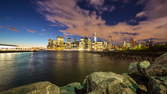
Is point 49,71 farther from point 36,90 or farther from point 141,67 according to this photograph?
point 141,67

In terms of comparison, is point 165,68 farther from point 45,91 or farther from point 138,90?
point 45,91

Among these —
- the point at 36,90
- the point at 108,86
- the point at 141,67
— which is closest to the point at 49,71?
the point at 36,90

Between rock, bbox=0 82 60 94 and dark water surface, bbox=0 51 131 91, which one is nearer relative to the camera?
rock, bbox=0 82 60 94

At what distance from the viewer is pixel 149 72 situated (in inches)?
294

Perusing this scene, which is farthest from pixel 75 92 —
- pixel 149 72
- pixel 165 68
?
pixel 165 68

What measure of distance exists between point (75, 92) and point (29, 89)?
13.0 ft

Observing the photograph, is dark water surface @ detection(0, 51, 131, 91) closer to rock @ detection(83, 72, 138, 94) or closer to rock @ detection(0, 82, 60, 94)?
rock @ detection(0, 82, 60, 94)

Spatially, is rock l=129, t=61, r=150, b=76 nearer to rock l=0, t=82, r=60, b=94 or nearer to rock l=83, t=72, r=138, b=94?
rock l=83, t=72, r=138, b=94

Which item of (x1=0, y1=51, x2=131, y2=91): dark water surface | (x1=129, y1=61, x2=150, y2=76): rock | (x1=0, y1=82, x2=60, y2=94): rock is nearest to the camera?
(x1=0, y1=82, x2=60, y2=94): rock

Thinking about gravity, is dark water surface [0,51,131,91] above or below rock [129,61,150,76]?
below

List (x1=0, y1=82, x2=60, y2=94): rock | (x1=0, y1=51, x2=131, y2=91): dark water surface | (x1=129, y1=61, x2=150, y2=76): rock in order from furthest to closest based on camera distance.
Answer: (x1=0, y1=51, x2=131, y2=91): dark water surface < (x1=129, y1=61, x2=150, y2=76): rock < (x1=0, y1=82, x2=60, y2=94): rock

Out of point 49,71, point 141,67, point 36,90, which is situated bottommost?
point 49,71

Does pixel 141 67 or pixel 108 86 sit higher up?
pixel 141 67

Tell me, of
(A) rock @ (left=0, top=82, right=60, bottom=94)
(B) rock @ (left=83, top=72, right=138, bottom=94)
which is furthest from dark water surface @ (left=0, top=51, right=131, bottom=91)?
(B) rock @ (left=83, top=72, right=138, bottom=94)
